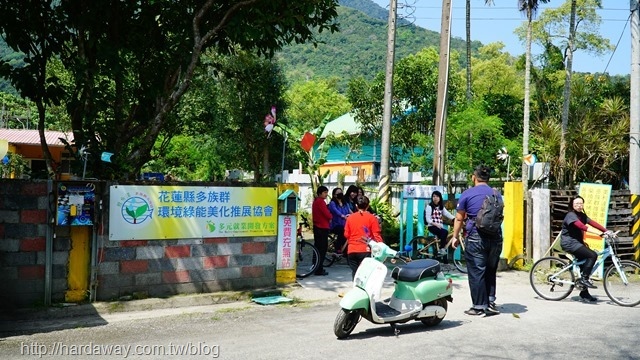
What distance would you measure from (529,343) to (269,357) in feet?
9.56

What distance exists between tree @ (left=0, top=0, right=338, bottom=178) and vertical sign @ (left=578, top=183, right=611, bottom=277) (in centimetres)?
641

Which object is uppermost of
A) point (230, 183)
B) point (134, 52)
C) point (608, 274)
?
point (134, 52)

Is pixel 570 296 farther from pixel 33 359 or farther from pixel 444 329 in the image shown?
pixel 33 359

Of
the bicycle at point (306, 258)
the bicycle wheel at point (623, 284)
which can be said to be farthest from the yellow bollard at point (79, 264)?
the bicycle wheel at point (623, 284)

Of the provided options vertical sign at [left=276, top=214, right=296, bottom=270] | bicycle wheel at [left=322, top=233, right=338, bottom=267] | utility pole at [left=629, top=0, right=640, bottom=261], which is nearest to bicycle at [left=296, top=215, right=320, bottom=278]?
bicycle wheel at [left=322, top=233, right=338, bottom=267]

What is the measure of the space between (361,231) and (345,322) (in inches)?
85.4

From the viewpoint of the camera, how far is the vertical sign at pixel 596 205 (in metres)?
12.7

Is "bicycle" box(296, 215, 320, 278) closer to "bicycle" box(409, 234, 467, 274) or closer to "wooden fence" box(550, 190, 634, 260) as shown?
"bicycle" box(409, 234, 467, 274)

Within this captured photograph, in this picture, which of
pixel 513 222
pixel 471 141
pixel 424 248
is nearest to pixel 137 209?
pixel 424 248

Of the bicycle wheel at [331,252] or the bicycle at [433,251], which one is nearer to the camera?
the bicycle wheel at [331,252]

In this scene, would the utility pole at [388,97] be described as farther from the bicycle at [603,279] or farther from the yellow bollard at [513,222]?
the bicycle at [603,279]

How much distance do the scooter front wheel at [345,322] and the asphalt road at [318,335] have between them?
0.10 m

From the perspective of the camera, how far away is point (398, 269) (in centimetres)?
775

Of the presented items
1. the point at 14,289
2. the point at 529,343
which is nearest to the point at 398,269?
the point at 529,343
